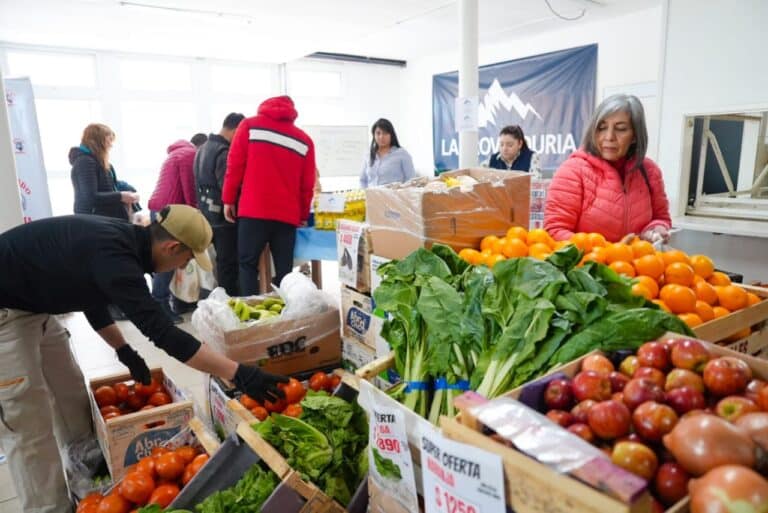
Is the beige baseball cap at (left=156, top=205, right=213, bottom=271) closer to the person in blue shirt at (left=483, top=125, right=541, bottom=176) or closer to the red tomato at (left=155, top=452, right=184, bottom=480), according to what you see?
the red tomato at (left=155, top=452, right=184, bottom=480)

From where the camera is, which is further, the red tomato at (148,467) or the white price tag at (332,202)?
the white price tag at (332,202)

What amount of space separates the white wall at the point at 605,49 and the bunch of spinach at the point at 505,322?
463 centimetres

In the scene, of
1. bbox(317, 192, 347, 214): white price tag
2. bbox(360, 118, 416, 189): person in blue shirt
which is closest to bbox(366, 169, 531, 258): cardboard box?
bbox(317, 192, 347, 214): white price tag

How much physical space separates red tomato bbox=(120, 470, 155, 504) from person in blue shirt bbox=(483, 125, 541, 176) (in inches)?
134

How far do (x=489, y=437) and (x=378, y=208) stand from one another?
4.56ft

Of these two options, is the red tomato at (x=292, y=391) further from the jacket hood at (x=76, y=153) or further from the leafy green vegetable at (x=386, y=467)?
the jacket hood at (x=76, y=153)

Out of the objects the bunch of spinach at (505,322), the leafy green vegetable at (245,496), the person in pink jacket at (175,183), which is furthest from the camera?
the person in pink jacket at (175,183)

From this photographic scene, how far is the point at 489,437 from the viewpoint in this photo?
2.56 ft

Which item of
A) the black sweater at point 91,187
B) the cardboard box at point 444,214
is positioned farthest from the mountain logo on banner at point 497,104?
the cardboard box at point 444,214

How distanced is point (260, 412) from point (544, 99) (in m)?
5.97

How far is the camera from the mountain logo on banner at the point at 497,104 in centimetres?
690

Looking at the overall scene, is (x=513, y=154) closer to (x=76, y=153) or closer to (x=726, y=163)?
(x=726, y=163)

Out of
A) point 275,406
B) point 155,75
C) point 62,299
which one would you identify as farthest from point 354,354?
point 155,75

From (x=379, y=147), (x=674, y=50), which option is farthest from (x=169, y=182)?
(x=674, y=50)
